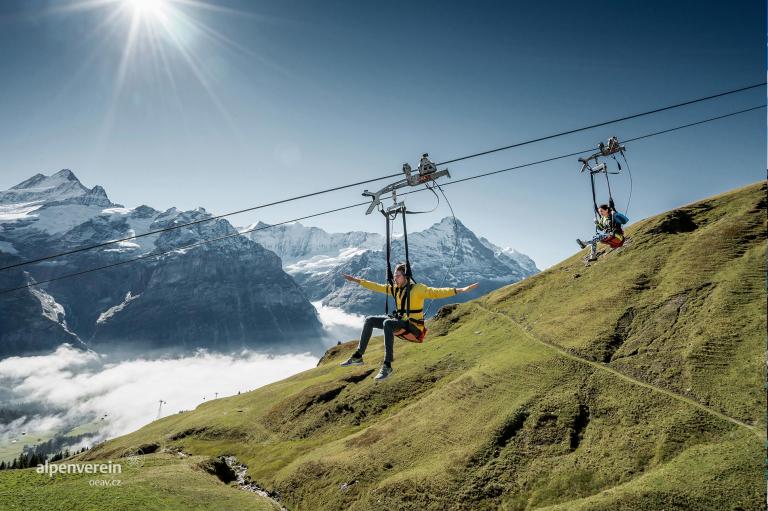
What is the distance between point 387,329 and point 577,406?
58597mm

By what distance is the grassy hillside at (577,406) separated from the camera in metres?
54.9

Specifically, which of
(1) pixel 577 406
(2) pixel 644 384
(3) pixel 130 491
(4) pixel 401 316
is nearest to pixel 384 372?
(4) pixel 401 316

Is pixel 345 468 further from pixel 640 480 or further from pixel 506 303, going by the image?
pixel 506 303

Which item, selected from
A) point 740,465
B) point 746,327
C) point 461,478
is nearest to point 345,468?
point 461,478

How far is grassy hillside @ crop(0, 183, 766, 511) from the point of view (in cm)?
5494

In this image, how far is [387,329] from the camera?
22.3 meters

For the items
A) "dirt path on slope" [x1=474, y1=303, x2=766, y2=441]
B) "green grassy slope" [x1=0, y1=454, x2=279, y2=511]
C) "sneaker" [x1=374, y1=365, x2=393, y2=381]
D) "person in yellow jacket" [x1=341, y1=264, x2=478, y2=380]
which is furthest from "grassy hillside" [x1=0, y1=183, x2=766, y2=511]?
"person in yellow jacket" [x1=341, y1=264, x2=478, y2=380]

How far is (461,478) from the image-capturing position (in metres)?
63.5

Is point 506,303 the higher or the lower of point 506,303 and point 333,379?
the higher

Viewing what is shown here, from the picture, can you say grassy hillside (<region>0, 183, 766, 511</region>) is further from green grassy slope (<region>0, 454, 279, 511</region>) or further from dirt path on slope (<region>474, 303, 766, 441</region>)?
green grassy slope (<region>0, 454, 279, 511</region>)

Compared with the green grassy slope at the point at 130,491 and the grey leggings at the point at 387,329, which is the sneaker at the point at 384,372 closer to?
the grey leggings at the point at 387,329

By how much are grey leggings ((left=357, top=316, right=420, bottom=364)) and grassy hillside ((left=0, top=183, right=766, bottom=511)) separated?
40557mm

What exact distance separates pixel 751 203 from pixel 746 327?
193 feet

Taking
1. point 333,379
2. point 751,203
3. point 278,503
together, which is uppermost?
point 751,203
